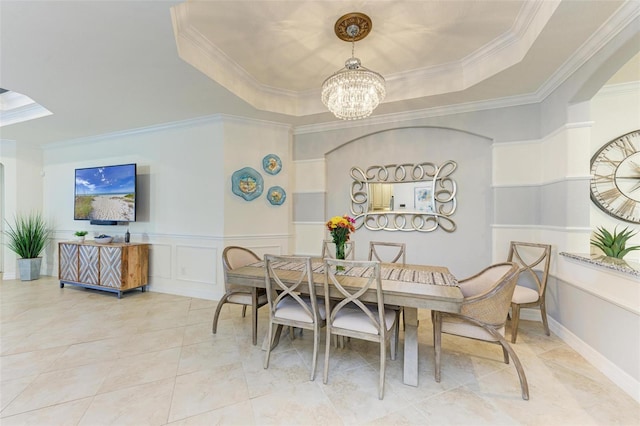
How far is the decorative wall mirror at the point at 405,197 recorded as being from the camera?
139 inches

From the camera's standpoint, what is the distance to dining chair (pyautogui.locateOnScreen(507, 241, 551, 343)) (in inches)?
102

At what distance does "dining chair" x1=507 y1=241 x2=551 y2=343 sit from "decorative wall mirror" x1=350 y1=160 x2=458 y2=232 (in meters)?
0.76

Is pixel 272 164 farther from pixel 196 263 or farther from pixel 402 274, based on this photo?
pixel 402 274

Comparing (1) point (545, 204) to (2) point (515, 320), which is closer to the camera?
(2) point (515, 320)

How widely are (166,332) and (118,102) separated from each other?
2.89 m

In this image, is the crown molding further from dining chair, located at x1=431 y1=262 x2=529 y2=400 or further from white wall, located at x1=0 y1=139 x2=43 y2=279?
white wall, located at x1=0 y1=139 x2=43 y2=279

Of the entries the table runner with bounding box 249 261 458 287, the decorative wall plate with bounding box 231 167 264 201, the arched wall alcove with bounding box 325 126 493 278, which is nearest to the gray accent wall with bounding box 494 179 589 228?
the arched wall alcove with bounding box 325 126 493 278

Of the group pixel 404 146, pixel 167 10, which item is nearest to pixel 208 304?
pixel 167 10

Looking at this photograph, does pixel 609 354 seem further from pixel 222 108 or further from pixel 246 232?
pixel 222 108

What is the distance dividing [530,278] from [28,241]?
805cm

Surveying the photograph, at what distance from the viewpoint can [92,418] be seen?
162 cm

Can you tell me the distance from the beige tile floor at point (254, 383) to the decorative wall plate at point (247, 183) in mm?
1796

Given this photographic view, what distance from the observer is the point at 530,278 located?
314 cm

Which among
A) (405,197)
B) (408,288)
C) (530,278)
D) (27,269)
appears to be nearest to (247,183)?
(405,197)
